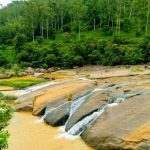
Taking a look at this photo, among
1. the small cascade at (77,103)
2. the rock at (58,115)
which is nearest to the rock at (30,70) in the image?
the rock at (58,115)

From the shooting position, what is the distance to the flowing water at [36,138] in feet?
92.6

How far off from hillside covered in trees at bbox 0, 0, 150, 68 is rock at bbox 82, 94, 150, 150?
173ft

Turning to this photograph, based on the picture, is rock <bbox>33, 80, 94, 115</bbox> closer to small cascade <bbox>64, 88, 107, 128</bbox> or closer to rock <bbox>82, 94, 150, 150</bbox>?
small cascade <bbox>64, 88, 107, 128</bbox>

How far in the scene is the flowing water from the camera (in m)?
28.2

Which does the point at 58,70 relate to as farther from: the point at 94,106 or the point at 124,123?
the point at 124,123

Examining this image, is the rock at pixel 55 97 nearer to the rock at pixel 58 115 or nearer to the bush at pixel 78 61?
the rock at pixel 58 115

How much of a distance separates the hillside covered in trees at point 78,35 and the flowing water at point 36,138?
48.6 m

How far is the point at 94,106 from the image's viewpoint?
3356 centimetres

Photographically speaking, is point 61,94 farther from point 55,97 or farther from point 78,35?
point 78,35

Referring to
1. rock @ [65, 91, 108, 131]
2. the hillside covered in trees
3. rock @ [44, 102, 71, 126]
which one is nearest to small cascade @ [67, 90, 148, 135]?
rock @ [65, 91, 108, 131]

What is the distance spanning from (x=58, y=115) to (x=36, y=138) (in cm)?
485

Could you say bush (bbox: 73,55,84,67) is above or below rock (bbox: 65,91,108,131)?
above

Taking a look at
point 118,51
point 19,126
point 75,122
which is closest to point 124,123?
point 75,122

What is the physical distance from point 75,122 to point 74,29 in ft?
260
